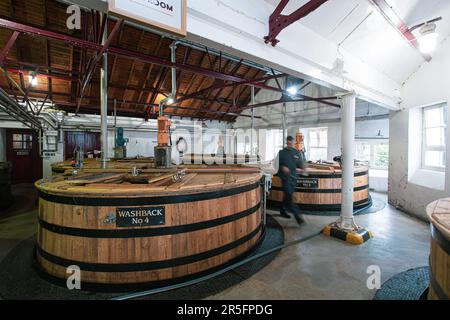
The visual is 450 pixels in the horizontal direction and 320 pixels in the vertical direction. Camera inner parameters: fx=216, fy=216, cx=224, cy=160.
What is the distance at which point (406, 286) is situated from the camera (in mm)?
2445

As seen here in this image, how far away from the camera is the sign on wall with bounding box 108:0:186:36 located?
59.9 inches

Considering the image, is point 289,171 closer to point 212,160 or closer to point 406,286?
point 406,286

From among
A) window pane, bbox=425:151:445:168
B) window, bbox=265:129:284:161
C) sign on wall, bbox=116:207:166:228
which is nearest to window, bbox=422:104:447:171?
window pane, bbox=425:151:445:168

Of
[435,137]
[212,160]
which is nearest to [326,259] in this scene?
[212,160]

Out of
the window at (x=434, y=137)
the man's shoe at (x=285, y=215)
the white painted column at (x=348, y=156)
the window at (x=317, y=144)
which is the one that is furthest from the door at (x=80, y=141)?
the window at (x=434, y=137)

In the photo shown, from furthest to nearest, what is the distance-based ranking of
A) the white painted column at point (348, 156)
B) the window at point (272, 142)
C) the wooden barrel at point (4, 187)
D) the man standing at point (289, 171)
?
the window at point (272, 142), the wooden barrel at point (4, 187), the man standing at point (289, 171), the white painted column at point (348, 156)

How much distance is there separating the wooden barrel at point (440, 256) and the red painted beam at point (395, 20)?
9.35 ft

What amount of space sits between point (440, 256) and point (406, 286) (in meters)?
1.29

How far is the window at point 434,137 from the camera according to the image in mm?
4953

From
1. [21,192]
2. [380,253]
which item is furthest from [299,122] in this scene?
[21,192]

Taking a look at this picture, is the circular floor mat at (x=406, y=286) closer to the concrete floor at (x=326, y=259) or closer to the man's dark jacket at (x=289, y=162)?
the concrete floor at (x=326, y=259)

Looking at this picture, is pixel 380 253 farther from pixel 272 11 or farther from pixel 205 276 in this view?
pixel 272 11
